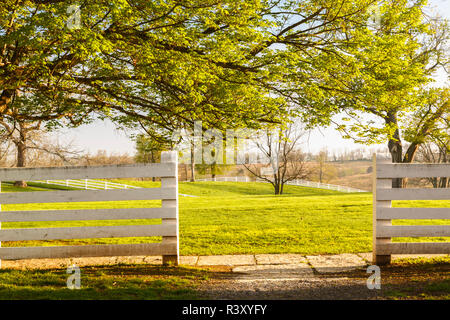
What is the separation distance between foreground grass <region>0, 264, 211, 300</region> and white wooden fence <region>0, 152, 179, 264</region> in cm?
30

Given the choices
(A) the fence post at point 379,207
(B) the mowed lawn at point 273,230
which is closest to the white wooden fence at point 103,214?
(B) the mowed lawn at point 273,230

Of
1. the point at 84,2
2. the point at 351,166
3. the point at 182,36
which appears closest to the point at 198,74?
the point at 182,36

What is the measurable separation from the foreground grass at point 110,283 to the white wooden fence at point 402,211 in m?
2.68

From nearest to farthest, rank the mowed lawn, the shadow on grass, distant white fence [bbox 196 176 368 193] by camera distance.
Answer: the shadow on grass → the mowed lawn → distant white fence [bbox 196 176 368 193]

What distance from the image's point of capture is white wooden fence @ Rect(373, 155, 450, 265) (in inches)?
209

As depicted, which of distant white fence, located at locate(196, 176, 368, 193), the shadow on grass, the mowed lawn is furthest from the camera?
distant white fence, located at locate(196, 176, 368, 193)

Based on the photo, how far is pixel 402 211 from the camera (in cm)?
534

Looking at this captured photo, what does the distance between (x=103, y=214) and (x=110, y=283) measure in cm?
127

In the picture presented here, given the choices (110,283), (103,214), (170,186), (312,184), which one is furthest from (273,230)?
(312,184)

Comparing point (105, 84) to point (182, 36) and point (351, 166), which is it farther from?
point (351, 166)

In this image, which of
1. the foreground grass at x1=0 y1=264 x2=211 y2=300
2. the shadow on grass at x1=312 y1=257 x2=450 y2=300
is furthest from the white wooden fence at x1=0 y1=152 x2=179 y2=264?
the shadow on grass at x1=312 y1=257 x2=450 y2=300

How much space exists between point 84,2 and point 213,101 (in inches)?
145

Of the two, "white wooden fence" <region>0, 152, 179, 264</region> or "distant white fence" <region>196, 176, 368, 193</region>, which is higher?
"white wooden fence" <region>0, 152, 179, 264</region>

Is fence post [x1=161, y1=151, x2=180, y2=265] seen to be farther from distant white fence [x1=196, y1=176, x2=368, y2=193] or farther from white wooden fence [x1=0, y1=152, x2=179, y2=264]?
distant white fence [x1=196, y1=176, x2=368, y2=193]
